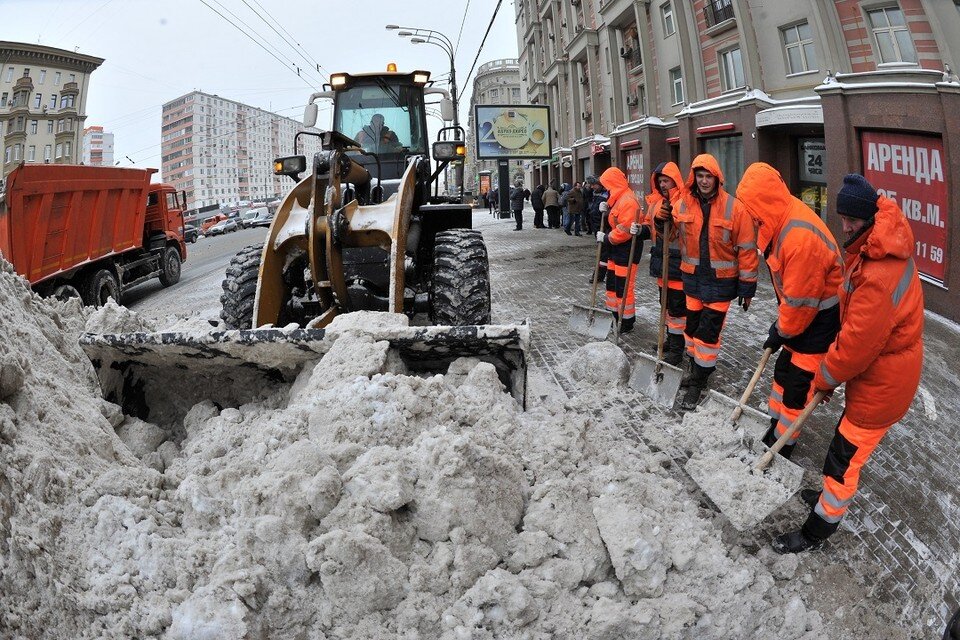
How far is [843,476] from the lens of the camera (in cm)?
291

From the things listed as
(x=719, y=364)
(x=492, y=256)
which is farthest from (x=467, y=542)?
(x=492, y=256)

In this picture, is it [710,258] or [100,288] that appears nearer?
[710,258]

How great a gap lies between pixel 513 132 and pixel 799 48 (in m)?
12.8

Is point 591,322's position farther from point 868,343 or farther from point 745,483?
point 868,343

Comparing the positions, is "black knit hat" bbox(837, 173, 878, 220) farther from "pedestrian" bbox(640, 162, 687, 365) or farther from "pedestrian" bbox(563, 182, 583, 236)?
"pedestrian" bbox(563, 182, 583, 236)

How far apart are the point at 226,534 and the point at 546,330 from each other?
499 centimetres

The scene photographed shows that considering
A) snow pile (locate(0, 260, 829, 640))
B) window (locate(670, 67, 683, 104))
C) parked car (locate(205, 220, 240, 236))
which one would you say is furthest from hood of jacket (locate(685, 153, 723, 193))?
parked car (locate(205, 220, 240, 236))

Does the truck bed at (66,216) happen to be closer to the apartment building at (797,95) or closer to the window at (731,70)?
the apartment building at (797,95)

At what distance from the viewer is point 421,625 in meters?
2.27

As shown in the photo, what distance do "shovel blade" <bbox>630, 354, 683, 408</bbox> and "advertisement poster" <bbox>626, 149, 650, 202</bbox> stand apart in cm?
1436

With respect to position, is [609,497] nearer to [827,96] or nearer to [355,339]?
[355,339]

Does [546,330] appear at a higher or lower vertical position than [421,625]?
higher

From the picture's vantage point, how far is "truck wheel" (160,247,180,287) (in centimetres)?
1275

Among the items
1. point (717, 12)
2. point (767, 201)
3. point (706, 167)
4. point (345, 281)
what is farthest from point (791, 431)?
point (717, 12)
